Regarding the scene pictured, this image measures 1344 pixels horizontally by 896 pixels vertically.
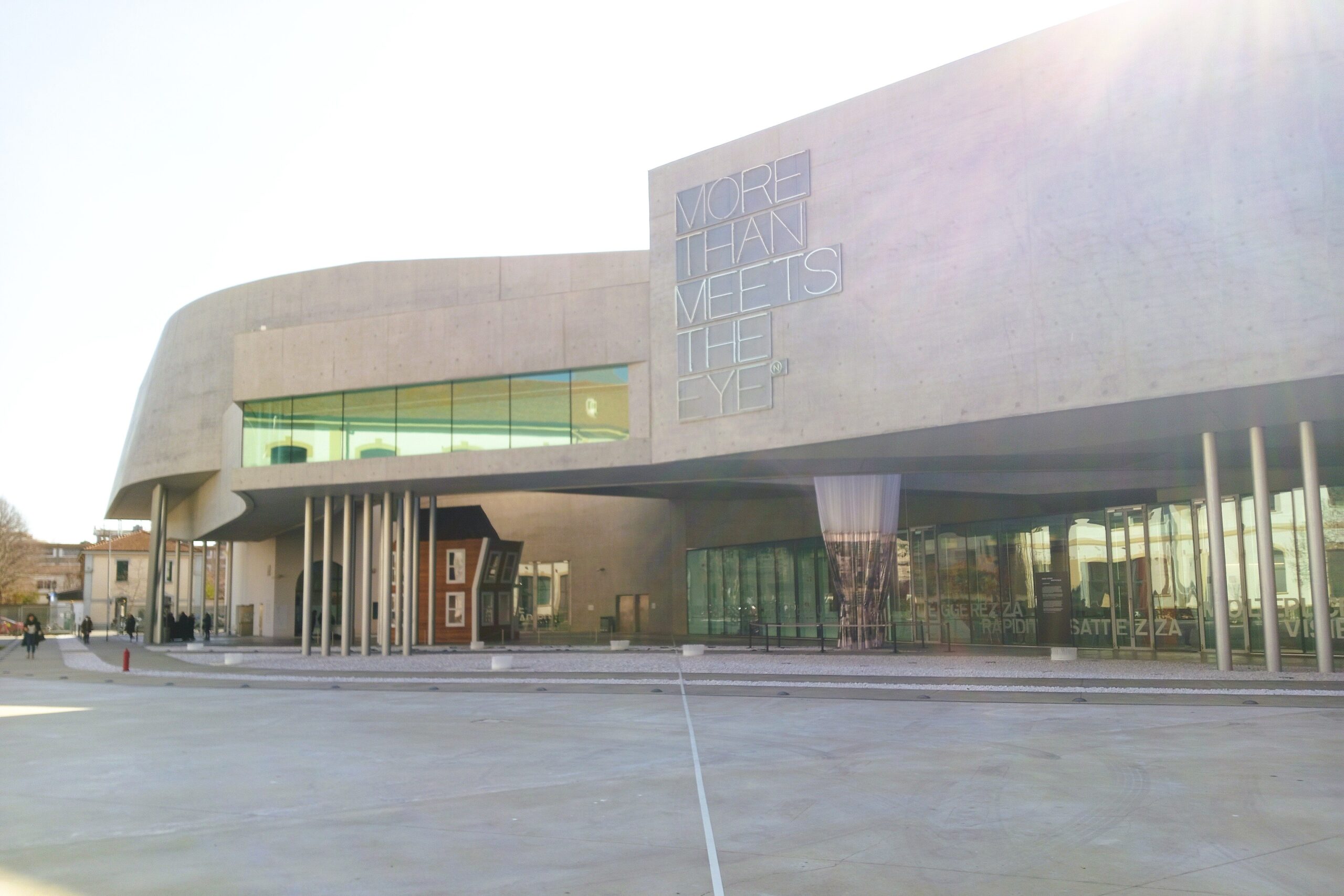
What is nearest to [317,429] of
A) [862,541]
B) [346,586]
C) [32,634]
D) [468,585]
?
[346,586]

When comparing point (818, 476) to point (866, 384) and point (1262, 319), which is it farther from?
point (1262, 319)

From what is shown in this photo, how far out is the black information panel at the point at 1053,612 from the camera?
102 ft

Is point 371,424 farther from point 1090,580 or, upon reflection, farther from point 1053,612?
point 1090,580

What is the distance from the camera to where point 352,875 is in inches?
245

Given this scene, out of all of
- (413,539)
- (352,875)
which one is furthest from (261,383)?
(352,875)

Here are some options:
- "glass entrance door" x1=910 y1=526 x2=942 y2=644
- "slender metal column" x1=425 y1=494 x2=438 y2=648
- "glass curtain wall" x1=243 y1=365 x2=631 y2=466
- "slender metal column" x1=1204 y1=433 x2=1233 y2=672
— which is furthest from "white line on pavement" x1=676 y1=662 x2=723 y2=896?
"slender metal column" x1=425 y1=494 x2=438 y2=648

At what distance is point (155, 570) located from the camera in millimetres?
48062

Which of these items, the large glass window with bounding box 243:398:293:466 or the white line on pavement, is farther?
the large glass window with bounding box 243:398:293:466

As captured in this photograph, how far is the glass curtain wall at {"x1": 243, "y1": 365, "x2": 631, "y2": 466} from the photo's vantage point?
27.9m

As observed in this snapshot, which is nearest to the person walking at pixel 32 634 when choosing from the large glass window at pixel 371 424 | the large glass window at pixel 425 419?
the large glass window at pixel 371 424

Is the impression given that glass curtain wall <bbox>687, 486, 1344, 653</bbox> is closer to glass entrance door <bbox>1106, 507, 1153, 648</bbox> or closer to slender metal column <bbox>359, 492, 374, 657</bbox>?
glass entrance door <bbox>1106, 507, 1153, 648</bbox>

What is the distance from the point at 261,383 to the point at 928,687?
2193cm

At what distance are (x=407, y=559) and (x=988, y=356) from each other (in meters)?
18.1

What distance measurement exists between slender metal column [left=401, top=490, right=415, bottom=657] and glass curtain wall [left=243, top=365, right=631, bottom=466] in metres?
2.39
